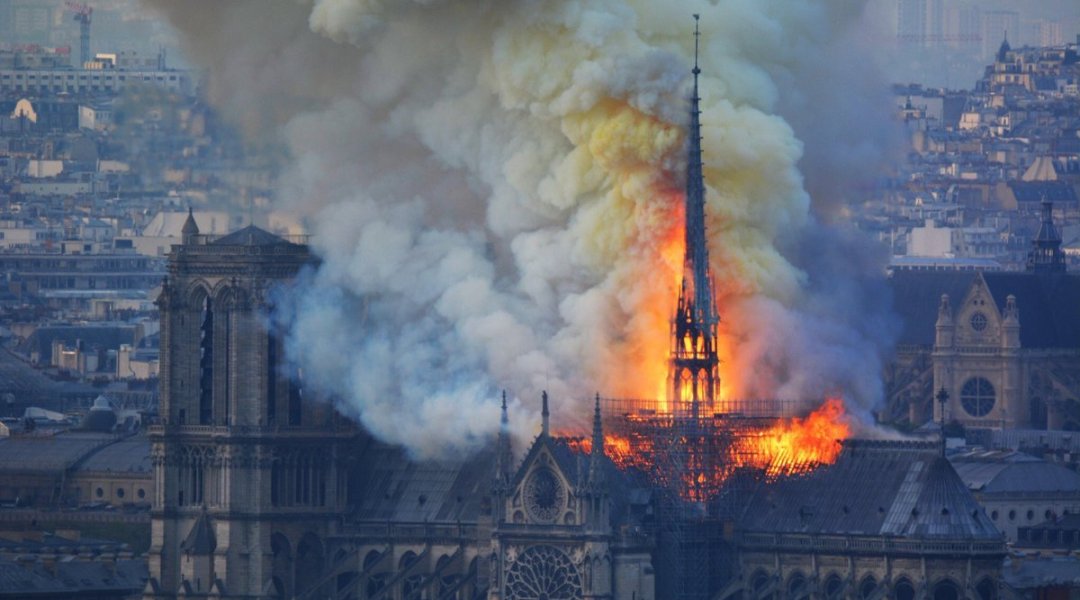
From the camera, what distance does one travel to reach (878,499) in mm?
142750

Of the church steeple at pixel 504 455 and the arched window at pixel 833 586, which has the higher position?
the church steeple at pixel 504 455

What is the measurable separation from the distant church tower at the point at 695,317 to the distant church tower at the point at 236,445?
13682 mm

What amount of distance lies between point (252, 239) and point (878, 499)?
2113cm

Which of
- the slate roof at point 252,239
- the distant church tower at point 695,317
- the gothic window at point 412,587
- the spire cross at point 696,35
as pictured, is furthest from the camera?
the slate roof at point 252,239

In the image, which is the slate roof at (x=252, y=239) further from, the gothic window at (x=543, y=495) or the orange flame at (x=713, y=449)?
the gothic window at (x=543, y=495)

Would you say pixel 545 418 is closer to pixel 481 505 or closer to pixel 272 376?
pixel 481 505

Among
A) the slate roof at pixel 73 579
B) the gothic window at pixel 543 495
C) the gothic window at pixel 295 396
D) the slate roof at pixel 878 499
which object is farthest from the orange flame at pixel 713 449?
the slate roof at pixel 73 579

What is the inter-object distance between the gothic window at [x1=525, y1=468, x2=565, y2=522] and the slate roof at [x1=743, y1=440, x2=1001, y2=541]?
14.6ft

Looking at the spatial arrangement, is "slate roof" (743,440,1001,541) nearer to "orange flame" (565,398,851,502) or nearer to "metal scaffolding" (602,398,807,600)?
"orange flame" (565,398,851,502)

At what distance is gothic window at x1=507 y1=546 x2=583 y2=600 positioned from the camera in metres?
144

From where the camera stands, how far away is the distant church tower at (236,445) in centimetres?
15475

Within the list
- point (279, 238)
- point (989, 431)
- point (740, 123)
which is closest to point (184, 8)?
point (279, 238)

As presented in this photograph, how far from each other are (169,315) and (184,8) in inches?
305

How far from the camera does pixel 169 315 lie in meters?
156
